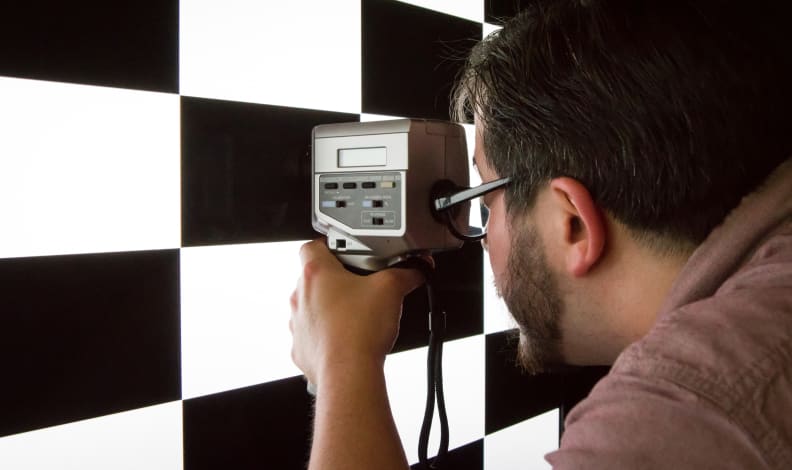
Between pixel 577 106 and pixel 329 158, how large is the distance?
1.07 ft

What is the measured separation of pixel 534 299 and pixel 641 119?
0.22 m

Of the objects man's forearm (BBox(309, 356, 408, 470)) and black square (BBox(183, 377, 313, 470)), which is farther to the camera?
black square (BBox(183, 377, 313, 470))

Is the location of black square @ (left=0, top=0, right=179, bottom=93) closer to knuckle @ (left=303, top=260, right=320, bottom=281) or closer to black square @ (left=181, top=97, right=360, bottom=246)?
black square @ (left=181, top=97, right=360, bottom=246)

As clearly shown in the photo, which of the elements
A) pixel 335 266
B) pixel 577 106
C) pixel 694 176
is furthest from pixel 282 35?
pixel 694 176

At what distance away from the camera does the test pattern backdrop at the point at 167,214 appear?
71 centimetres

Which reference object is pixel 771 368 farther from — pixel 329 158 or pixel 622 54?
pixel 329 158

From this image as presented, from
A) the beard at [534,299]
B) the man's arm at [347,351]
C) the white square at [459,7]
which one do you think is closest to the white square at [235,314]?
the man's arm at [347,351]

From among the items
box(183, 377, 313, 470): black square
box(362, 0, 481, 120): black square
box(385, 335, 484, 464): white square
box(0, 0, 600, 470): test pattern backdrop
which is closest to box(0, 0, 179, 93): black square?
box(0, 0, 600, 470): test pattern backdrop

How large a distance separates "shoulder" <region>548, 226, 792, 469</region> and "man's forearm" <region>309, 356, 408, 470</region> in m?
0.23

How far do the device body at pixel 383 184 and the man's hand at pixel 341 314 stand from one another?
0.09ft

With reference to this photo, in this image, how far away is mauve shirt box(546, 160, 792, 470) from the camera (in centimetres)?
39

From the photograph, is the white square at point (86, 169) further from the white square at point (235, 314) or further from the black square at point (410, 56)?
the black square at point (410, 56)

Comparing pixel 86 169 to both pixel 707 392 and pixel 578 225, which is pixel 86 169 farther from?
pixel 707 392

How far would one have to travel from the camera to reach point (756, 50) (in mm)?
570
